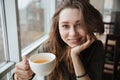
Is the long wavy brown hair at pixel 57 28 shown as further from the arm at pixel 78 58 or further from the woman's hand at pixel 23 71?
the woman's hand at pixel 23 71

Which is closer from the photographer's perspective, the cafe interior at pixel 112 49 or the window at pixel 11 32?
the window at pixel 11 32

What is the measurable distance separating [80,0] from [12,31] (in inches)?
18.8

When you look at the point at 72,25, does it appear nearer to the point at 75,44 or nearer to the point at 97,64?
the point at 75,44

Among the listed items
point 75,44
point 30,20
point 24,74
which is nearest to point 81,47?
point 75,44

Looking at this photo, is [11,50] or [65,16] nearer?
[65,16]

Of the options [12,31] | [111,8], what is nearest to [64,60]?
[12,31]

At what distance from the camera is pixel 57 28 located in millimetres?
867

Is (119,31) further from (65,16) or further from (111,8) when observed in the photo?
(65,16)

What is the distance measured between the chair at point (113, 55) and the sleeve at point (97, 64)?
Result: 0.83m

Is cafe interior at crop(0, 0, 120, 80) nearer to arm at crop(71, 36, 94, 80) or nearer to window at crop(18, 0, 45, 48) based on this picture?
arm at crop(71, 36, 94, 80)

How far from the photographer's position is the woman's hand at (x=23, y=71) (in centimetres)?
67

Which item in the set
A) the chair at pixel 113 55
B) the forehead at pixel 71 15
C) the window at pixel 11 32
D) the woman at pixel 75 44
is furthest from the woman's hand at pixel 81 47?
the chair at pixel 113 55

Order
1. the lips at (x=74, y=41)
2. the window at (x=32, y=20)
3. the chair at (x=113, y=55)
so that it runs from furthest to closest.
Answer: the chair at (x=113, y=55)
the window at (x=32, y=20)
the lips at (x=74, y=41)

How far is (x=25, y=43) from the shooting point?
4.64 feet
